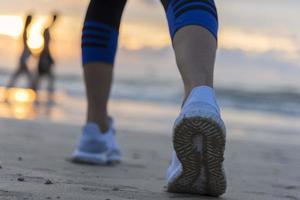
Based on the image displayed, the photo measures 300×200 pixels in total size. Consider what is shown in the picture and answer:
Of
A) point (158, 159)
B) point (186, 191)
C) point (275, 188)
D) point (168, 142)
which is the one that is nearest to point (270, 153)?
point (168, 142)

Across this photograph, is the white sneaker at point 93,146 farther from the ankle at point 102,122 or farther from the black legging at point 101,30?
the black legging at point 101,30

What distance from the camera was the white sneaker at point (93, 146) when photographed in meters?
2.49

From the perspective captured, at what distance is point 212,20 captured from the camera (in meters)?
1.85

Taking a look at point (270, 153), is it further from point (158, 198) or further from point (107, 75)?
point (158, 198)

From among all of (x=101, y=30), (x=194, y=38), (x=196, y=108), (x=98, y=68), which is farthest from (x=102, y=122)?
(x=196, y=108)

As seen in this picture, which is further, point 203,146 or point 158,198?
point 158,198

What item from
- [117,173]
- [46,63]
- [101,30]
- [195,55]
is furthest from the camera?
[46,63]

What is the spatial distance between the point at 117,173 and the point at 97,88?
38 centimetres

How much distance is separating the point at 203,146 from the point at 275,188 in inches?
30.1

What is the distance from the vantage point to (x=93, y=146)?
251 cm

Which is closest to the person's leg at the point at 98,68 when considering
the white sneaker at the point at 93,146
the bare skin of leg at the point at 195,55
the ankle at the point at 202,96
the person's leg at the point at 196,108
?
the white sneaker at the point at 93,146

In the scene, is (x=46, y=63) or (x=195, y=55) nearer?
(x=195, y=55)

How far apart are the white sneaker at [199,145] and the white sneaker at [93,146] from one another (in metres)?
0.74

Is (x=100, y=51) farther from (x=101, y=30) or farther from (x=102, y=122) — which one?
(x=102, y=122)
